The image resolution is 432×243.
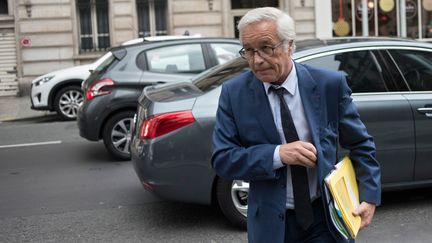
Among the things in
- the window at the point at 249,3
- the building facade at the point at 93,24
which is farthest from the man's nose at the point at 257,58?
the window at the point at 249,3

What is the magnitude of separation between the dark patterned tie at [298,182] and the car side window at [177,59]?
20.0 feet

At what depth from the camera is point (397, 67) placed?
511cm

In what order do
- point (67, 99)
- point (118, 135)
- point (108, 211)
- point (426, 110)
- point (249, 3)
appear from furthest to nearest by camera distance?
1. point (249, 3)
2. point (67, 99)
3. point (118, 135)
4. point (108, 211)
5. point (426, 110)

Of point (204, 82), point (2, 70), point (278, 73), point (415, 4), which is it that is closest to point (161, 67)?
point (204, 82)

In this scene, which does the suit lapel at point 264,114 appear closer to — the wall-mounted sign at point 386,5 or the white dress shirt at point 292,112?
the white dress shirt at point 292,112

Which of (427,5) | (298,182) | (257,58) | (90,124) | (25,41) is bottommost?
(90,124)

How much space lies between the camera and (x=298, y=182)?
2.40 m

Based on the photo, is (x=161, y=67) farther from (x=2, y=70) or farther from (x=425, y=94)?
(x=2, y=70)

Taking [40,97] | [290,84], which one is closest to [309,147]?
[290,84]

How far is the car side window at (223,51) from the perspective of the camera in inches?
345

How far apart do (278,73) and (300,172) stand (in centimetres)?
41

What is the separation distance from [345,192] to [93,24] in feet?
57.5

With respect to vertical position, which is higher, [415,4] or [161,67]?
[415,4]

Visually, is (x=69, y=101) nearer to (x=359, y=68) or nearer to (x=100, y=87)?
(x=100, y=87)
